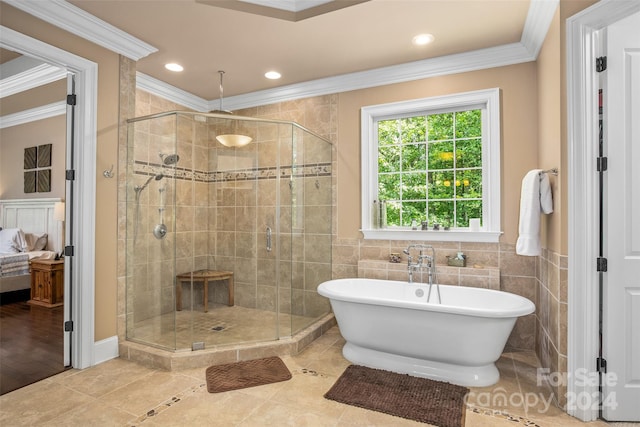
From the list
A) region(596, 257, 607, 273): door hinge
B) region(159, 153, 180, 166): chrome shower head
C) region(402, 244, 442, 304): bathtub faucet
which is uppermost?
region(159, 153, 180, 166): chrome shower head

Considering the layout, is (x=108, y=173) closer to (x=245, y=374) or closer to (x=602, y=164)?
(x=245, y=374)

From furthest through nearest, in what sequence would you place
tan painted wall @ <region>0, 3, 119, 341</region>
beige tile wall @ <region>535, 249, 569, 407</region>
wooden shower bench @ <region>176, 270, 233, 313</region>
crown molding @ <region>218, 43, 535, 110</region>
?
crown molding @ <region>218, 43, 535, 110</region> → wooden shower bench @ <region>176, 270, 233, 313</region> → tan painted wall @ <region>0, 3, 119, 341</region> → beige tile wall @ <region>535, 249, 569, 407</region>

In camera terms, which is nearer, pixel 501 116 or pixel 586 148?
pixel 586 148

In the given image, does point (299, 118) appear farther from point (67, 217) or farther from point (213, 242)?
point (67, 217)

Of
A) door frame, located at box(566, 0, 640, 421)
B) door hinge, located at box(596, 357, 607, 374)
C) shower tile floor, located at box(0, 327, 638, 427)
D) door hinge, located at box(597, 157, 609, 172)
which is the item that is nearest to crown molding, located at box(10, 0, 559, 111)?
door frame, located at box(566, 0, 640, 421)

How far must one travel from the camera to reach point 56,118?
4.16 m

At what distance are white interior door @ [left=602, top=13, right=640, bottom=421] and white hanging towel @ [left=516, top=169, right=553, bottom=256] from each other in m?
0.39

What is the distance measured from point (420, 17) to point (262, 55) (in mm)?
1431

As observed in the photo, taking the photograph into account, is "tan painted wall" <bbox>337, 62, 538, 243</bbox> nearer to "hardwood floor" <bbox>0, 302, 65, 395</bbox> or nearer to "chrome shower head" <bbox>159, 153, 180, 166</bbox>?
"chrome shower head" <bbox>159, 153, 180, 166</bbox>

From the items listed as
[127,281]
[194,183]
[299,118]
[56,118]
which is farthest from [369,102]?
[56,118]

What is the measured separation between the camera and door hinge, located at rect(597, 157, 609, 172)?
1.89 metres

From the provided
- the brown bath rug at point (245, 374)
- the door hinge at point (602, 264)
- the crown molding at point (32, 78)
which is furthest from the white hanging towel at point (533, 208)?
the crown molding at point (32, 78)

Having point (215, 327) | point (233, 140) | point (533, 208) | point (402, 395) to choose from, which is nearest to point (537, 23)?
point (533, 208)

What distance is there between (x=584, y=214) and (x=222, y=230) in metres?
2.79
